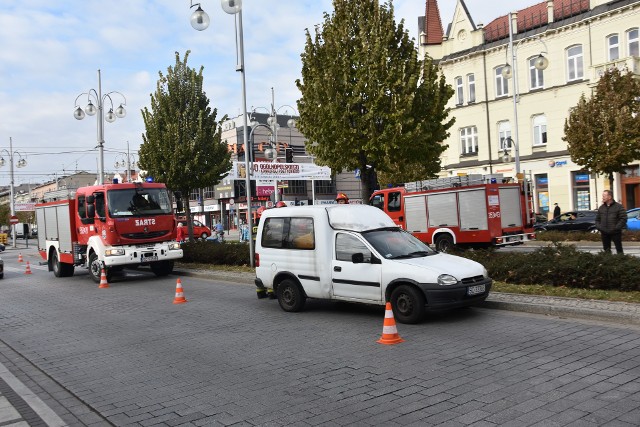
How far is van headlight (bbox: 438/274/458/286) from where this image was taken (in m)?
8.37

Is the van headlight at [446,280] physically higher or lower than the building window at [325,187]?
lower

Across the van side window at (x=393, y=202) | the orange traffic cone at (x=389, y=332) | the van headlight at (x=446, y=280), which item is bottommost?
the orange traffic cone at (x=389, y=332)

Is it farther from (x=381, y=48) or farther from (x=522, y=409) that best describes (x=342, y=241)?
(x=381, y=48)

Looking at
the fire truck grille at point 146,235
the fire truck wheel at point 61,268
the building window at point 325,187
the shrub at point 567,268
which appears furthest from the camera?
the building window at point 325,187

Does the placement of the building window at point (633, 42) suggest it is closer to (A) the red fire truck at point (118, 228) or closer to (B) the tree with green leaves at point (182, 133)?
(B) the tree with green leaves at point (182, 133)

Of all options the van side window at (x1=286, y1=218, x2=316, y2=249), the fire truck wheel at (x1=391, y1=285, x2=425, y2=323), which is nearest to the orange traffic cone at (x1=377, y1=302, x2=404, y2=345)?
the fire truck wheel at (x1=391, y1=285, x2=425, y2=323)

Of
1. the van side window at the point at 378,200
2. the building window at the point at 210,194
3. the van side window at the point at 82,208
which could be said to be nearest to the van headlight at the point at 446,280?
the van side window at the point at 82,208

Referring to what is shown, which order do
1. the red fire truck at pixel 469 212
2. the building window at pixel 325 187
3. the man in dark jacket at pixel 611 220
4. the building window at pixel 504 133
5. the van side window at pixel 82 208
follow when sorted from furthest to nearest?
1. the building window at pixel 325 187
2. the building window at pixel 504 133
3. the red fire truck at pixel 469 212
4. the van side window at pixel 82 208
5. the man in dark jacket at pixel 611 220

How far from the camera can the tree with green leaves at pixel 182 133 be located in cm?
2177

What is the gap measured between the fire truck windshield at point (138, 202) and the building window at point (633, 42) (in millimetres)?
28374

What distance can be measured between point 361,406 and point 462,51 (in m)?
41.5

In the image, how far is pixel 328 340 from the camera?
7.92 m

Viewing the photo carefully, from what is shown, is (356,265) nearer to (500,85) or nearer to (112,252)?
(112,252)

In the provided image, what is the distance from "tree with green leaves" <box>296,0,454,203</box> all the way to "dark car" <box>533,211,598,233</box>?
12961mm
